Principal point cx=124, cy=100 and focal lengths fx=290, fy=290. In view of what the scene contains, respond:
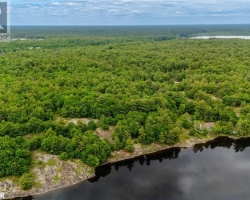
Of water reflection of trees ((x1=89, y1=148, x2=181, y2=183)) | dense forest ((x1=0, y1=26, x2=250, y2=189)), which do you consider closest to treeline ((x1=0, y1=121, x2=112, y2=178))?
dense forest ((x1=0, y1=26, x2=250, y2=189))

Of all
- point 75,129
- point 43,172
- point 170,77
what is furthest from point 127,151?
point 170,77

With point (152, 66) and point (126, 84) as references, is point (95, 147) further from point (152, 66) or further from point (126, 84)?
point (152, 66)

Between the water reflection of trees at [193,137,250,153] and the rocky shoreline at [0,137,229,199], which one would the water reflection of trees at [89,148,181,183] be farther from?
the water reflection of trees at [193,137,250,153]

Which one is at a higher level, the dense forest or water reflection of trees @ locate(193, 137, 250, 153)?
the dense forest

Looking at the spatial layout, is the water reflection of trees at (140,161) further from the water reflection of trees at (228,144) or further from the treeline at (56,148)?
the water reflection of trees at (228,144)

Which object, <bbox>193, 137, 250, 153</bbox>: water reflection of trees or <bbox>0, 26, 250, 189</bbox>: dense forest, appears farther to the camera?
<bbox>193, 137, 250, 153</bbox>: water reflection of trees

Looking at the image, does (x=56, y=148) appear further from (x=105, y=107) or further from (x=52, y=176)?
(x=105, y=107)
